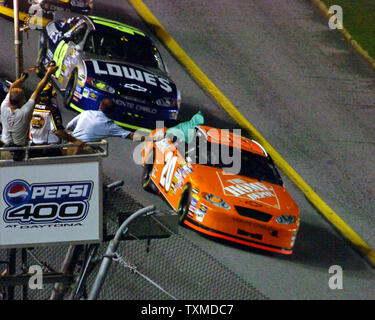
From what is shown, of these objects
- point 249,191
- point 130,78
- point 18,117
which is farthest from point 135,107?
point 18,117

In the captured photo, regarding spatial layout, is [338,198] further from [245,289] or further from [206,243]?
[245,289]

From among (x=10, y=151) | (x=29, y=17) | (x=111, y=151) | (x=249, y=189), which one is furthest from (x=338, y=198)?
(x=10, y=151)

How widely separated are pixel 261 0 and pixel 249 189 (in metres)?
10.1

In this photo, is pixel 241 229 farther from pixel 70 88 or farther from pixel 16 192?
pixel 16 192

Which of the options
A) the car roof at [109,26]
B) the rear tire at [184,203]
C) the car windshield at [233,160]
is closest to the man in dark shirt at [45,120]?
the rear tire at [184,203]

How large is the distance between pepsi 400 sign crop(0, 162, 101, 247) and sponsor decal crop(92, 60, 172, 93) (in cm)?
691

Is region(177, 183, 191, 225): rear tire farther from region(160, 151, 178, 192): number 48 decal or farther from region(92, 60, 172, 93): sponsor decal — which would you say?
region(92, 60, 172, 93): sponsor decal

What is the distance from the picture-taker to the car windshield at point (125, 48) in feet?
51.1

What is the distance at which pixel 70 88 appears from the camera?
49.1 ft

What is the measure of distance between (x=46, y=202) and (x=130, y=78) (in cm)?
708

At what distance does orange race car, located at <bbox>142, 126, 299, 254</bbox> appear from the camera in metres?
12.1

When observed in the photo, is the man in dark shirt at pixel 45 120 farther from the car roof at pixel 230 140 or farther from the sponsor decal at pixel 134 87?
the sponsor decal at pixel 134 87

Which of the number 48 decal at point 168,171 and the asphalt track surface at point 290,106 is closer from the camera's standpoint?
the asphalt track surface at point 290,106
